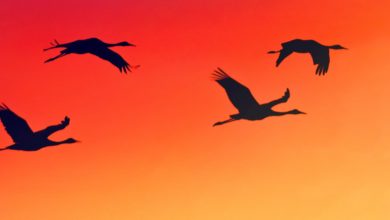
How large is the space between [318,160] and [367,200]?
29 cm

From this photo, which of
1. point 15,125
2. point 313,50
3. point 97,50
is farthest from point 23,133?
point 313,50

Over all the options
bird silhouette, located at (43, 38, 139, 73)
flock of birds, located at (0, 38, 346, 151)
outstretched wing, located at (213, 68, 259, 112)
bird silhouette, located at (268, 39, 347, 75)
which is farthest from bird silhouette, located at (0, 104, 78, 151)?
bird silhouette, located at (268, 39, 347, 75)

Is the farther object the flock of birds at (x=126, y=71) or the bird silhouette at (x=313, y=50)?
the bird silhouette at (x=313, y=50)

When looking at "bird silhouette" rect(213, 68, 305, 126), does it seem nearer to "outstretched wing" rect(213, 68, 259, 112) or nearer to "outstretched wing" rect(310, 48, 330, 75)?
"outstretched wing" rect(213, 68, 259, 112)

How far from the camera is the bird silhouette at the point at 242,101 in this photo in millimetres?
2283

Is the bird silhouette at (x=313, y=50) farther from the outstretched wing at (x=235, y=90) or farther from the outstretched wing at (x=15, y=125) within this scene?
the outstretched wing at (x=15, y=125)

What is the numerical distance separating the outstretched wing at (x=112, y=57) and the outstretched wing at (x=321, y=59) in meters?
0.90

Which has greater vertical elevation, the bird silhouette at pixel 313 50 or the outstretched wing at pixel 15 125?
the bird silhouette at pixel 313 50

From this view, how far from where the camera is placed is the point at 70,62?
2219 mm

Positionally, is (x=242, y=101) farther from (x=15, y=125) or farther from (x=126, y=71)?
(x=15, y=125)

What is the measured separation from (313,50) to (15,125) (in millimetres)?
1440

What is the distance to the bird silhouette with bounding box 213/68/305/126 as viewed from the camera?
2.28 metres

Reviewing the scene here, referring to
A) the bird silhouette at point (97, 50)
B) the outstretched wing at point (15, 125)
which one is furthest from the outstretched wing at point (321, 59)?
the outstretched wing at point (15, 125)

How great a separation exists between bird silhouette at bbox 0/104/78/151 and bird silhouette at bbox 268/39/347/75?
3.63ft
